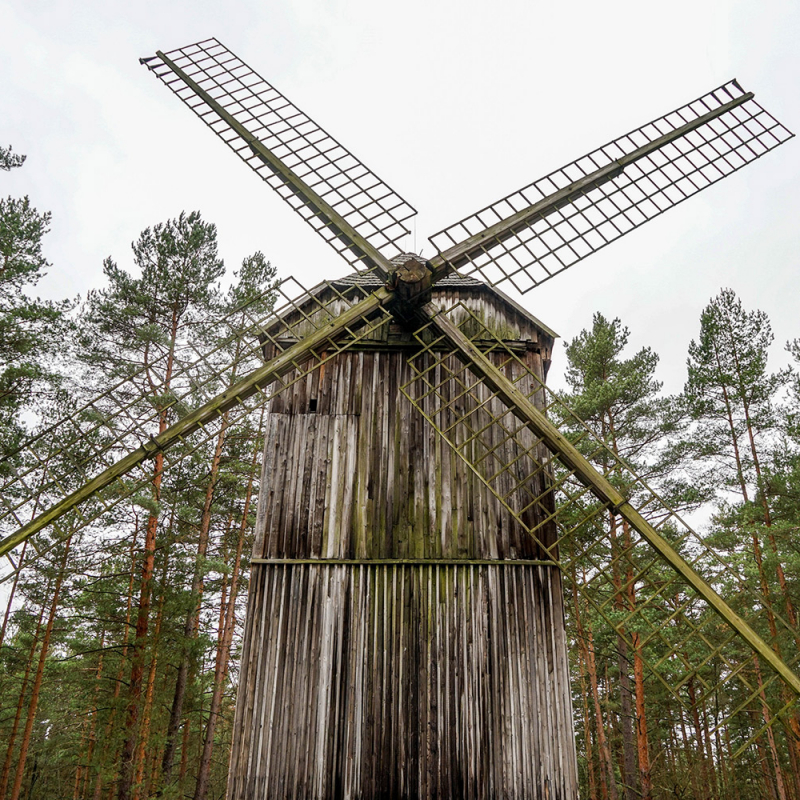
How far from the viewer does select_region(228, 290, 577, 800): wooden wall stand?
21.1ft

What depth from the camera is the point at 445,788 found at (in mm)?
6328

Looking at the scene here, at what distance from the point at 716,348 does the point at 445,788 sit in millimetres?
14801

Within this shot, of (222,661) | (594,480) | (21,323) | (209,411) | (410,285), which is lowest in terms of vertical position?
(222,661)

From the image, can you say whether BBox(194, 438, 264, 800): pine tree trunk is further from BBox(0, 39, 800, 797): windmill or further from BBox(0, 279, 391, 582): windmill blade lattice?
BBox(0, 39, 800, 797): windmill

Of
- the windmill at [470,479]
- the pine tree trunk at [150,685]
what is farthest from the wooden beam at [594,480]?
the pine tree trunk at [150,685]

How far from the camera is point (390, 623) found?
700 cm

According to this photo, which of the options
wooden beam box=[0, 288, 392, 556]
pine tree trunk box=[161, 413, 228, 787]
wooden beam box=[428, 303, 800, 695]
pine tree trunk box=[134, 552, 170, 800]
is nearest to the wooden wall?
wooden beam box=[428, 303, 800, 695]

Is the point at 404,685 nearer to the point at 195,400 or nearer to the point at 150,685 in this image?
the point at 195,400

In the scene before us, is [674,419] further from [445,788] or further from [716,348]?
[445,788]

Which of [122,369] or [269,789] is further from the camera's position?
[122,369]

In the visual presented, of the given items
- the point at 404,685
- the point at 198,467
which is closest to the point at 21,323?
the point at 198,467

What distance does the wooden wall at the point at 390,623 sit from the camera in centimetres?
644

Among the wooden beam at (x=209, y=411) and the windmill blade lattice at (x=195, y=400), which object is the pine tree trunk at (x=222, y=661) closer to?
the windmill blade lattice at (x=195, y=400)

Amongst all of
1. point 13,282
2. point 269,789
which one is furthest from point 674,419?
point 13,282
